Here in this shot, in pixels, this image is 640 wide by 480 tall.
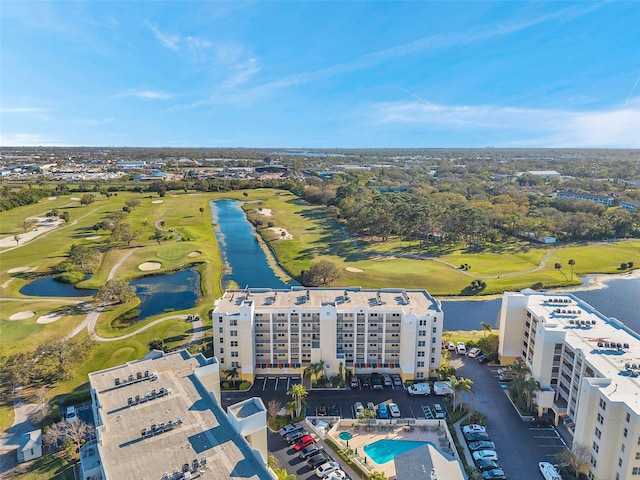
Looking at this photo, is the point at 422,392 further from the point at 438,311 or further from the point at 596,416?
the point at 596,416

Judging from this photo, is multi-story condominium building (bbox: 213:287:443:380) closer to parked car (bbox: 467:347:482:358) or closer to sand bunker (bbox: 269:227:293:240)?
parked car (bbox: 467:347:482:358)

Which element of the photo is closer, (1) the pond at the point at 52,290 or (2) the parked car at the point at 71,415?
(2) the parked car at the point at 71,415

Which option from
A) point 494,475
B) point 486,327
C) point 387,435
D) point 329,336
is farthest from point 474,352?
point 494,475

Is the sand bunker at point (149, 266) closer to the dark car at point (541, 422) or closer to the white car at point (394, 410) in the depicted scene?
the white car at point (394, 410)

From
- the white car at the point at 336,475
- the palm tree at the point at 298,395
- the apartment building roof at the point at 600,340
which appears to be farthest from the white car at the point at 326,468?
the apartment building roof at the point at 600,340

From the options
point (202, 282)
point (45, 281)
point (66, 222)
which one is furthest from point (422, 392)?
point (66, 222)

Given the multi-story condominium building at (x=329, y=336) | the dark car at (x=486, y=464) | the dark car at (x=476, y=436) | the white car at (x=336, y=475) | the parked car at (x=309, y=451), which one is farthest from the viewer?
the multi-story condominium building at (x=329, y=336)

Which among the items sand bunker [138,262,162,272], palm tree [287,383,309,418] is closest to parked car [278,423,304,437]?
palm tree [287,383,309,418]
